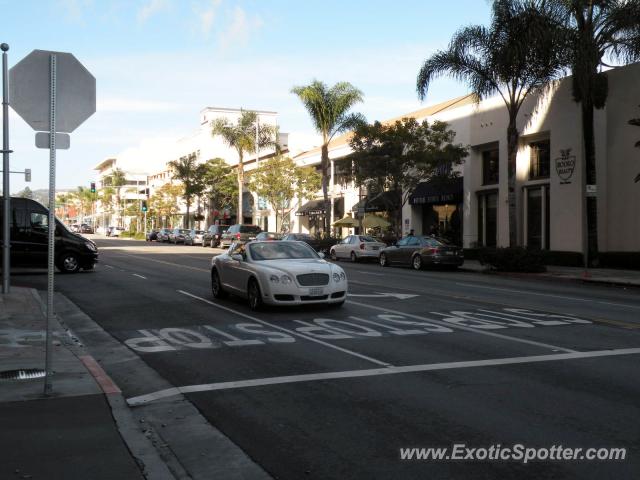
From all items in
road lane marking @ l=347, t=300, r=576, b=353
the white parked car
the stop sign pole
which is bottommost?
road lane marking @ l=347, t=300, r=576, b=353

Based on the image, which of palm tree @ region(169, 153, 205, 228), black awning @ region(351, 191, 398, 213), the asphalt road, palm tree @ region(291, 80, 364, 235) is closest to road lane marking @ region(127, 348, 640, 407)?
the asphalt road

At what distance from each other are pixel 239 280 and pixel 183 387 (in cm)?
675

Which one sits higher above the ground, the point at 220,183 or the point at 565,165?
the point at 220,183

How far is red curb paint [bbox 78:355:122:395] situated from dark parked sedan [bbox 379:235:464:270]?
69.2ft

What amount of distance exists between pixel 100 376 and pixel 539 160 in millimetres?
29417

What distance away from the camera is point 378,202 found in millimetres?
42625

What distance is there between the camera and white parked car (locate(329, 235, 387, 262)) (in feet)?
111

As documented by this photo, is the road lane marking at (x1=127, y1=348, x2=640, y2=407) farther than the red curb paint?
Yes

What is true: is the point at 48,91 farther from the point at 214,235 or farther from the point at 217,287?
the point at 214,235

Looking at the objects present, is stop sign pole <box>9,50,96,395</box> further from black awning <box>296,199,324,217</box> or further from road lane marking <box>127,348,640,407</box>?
black awning <box>296,199,324,217</box>

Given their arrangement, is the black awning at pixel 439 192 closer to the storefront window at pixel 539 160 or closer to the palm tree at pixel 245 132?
the storefront window at pixel 539 160

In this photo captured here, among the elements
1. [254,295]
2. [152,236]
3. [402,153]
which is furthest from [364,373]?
[152,236]

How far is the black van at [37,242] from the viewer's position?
72.8ft

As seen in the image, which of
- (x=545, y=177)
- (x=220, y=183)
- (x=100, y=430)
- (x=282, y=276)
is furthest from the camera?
(x=220, y=183)
